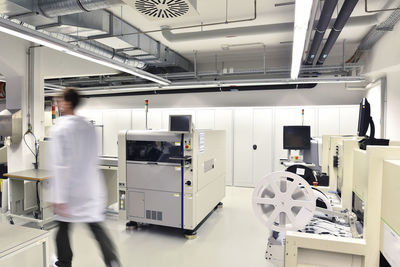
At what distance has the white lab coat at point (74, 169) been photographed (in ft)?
6.28

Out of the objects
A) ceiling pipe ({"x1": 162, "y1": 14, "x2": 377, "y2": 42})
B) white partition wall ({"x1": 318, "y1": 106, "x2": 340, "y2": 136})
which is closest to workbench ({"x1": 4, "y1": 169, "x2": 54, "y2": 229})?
ceiling pipe ({"x1": 162, "y1": 14, "x2": 377, "y2": 42})

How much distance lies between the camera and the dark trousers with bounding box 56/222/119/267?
2.04 m

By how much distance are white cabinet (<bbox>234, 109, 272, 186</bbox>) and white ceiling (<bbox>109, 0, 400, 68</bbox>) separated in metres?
1.45

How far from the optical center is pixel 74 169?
1922 mm

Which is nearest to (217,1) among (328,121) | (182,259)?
(182,259)

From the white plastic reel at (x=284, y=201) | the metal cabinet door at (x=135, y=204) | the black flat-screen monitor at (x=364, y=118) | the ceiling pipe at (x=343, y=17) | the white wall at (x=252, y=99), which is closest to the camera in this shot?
the white plastic reel at (x=284, y=201)

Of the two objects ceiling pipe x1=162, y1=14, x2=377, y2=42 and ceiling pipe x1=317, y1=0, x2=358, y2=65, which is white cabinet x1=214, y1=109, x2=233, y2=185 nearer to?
ceiling pipe x1=162, y1=14, x2=377, y2=42

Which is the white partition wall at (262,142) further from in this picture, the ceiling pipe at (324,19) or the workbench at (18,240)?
the workbench at (18,240)

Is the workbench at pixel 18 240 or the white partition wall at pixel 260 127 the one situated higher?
the white partition wall at pixel 260 127

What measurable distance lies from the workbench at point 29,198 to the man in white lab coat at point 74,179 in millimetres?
1977

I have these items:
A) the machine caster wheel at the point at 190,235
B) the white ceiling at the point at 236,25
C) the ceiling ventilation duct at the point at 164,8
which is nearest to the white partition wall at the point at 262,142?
the white ceiling at the point at 236,25

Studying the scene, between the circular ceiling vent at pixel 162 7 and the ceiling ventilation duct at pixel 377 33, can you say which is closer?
the circular ceiling vent at pixel 162 7

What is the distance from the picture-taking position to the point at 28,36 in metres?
2.47

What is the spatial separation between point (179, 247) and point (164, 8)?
110 inches
